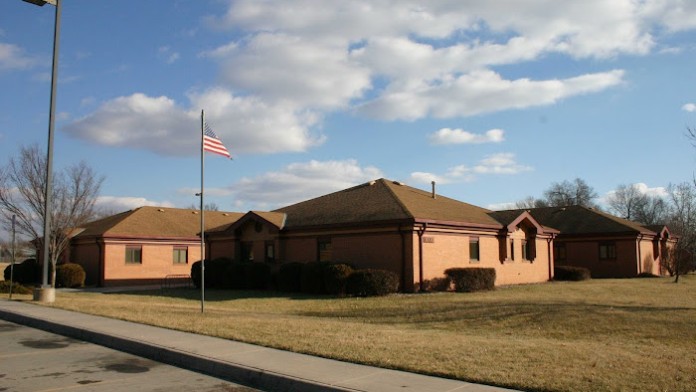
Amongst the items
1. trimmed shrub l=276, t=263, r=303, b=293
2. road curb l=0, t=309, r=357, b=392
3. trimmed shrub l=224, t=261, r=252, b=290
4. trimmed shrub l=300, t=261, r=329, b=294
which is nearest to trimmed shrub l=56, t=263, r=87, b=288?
trimmed shrub l=224, t=261, r=252, b=290

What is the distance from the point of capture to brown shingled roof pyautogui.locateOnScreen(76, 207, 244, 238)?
3784cm

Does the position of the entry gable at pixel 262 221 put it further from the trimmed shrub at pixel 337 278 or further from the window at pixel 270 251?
the trimmed shrub at pixel 337 278

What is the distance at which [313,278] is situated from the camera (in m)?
25.6

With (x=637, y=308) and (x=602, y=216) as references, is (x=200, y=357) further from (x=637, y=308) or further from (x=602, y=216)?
(x=602, y=216)

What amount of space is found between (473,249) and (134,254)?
70.7ft

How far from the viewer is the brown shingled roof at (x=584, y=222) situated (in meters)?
40.2

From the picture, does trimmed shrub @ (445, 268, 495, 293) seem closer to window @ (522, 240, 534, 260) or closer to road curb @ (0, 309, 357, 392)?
window @ (522, 240, 534, 260)

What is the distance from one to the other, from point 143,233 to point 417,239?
20.6m

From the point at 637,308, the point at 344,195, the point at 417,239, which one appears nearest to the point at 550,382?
the point at 637,308

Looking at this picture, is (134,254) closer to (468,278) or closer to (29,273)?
(29,273)

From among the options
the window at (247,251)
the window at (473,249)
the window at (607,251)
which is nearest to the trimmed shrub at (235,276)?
the window at (247,251)

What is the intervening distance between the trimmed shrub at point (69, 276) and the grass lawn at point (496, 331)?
10976 millimetres

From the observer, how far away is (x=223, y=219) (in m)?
46.2

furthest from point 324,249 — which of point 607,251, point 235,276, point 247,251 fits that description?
point 607,251
